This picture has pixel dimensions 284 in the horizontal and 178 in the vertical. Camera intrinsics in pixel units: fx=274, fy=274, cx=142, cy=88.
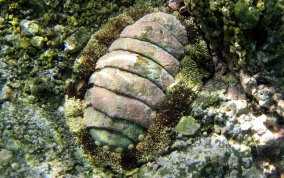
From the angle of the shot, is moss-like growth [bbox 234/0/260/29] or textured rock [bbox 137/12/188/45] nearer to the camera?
moss-like growth [bbox 234/0/260/29]

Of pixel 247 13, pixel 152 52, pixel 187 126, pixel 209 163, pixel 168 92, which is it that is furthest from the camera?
pixel 152 52

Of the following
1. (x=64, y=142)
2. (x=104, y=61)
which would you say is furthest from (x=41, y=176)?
(x=104, y=61)

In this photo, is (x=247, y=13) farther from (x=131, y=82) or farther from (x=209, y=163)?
(x=209, y=163)

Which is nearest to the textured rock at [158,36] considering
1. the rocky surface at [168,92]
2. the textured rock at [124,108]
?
the rocky surface at [168,92]

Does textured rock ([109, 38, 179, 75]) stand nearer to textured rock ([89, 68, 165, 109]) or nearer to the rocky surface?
the rocky surface

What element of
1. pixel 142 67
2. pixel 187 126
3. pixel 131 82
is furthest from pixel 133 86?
pixel 187 126

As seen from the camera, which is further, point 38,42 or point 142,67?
point 38,42

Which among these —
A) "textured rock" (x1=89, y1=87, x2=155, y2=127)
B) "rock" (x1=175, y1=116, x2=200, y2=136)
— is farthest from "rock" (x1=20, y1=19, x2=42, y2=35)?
"rock" (x1=175, y1=116, x2=200, y2=136)
